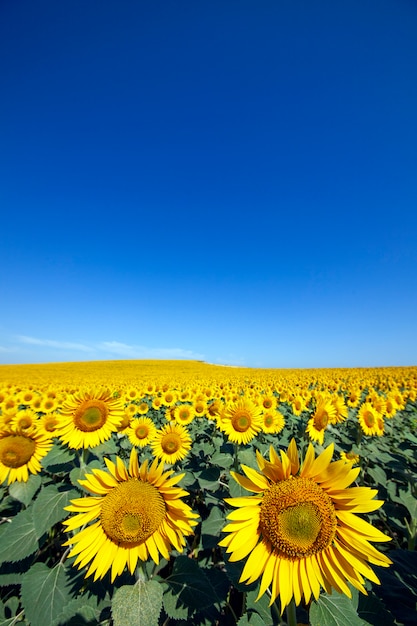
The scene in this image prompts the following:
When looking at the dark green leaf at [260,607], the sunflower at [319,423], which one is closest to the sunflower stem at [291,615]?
the dark green leaf at [260,607]

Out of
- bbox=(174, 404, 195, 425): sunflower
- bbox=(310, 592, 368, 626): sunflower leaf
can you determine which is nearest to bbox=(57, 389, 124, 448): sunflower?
bbox=(310, 592, 368, 626): sunflower leaf

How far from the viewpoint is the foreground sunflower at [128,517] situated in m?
A: 1.58

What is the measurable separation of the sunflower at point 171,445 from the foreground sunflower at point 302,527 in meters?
3.26

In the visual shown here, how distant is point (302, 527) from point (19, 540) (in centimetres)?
241

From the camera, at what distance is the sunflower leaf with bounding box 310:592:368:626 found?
128cm

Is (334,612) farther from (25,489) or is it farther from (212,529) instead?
(25,489)

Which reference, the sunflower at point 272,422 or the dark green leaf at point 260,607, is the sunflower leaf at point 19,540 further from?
the sunflower at point 272,422

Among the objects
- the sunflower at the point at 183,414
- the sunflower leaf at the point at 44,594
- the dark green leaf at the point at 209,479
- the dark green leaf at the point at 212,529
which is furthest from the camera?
the sunflower at the point at 183,414

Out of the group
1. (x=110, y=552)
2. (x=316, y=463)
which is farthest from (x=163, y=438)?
(x=316, y=463)

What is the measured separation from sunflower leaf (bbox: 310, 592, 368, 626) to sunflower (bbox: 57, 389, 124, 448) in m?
2.31

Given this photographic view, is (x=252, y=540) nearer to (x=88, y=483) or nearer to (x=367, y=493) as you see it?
(x=367, y=493)

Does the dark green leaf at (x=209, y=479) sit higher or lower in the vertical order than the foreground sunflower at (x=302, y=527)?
lower

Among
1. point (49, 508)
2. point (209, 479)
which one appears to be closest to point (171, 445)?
point (209, 479)

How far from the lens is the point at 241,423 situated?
449 cm
